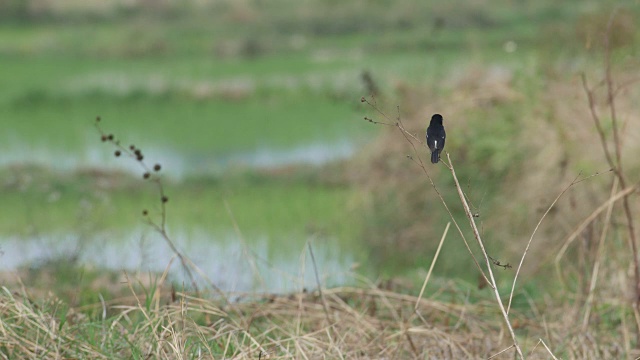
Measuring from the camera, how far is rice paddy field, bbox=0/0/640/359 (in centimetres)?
236

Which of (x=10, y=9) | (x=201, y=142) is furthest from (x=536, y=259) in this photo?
(x=10, y=9)

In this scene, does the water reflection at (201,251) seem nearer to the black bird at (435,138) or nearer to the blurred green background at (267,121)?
the blurred green background at (267,121)

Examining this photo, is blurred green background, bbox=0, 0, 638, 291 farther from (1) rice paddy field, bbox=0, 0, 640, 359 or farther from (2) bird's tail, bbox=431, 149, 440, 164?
(2) bird's tail, bbox=431, 149, 440, 164

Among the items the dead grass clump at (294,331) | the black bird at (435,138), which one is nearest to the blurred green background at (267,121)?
the dead grass clump at (294,331)

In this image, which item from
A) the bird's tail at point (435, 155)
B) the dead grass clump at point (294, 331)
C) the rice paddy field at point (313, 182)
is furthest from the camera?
the rice paddy field at point (313, 182)

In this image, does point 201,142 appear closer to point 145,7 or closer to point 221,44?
point 221,44

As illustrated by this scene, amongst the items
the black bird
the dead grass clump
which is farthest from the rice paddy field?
the black bird

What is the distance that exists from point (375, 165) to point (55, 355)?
149 inches

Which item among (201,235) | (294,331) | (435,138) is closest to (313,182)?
(201,235)

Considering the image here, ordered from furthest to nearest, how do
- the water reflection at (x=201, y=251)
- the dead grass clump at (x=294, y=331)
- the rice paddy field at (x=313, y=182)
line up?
the water reflection at (x=201, y=251) < the rice paddy field at (x=313, y=182) < the dead grass clump at (x=294, y=331)

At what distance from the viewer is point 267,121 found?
10211 mm

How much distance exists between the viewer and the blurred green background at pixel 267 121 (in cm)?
489

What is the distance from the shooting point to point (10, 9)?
14.6 metres

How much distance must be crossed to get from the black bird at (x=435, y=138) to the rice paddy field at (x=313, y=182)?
0.67 feet
